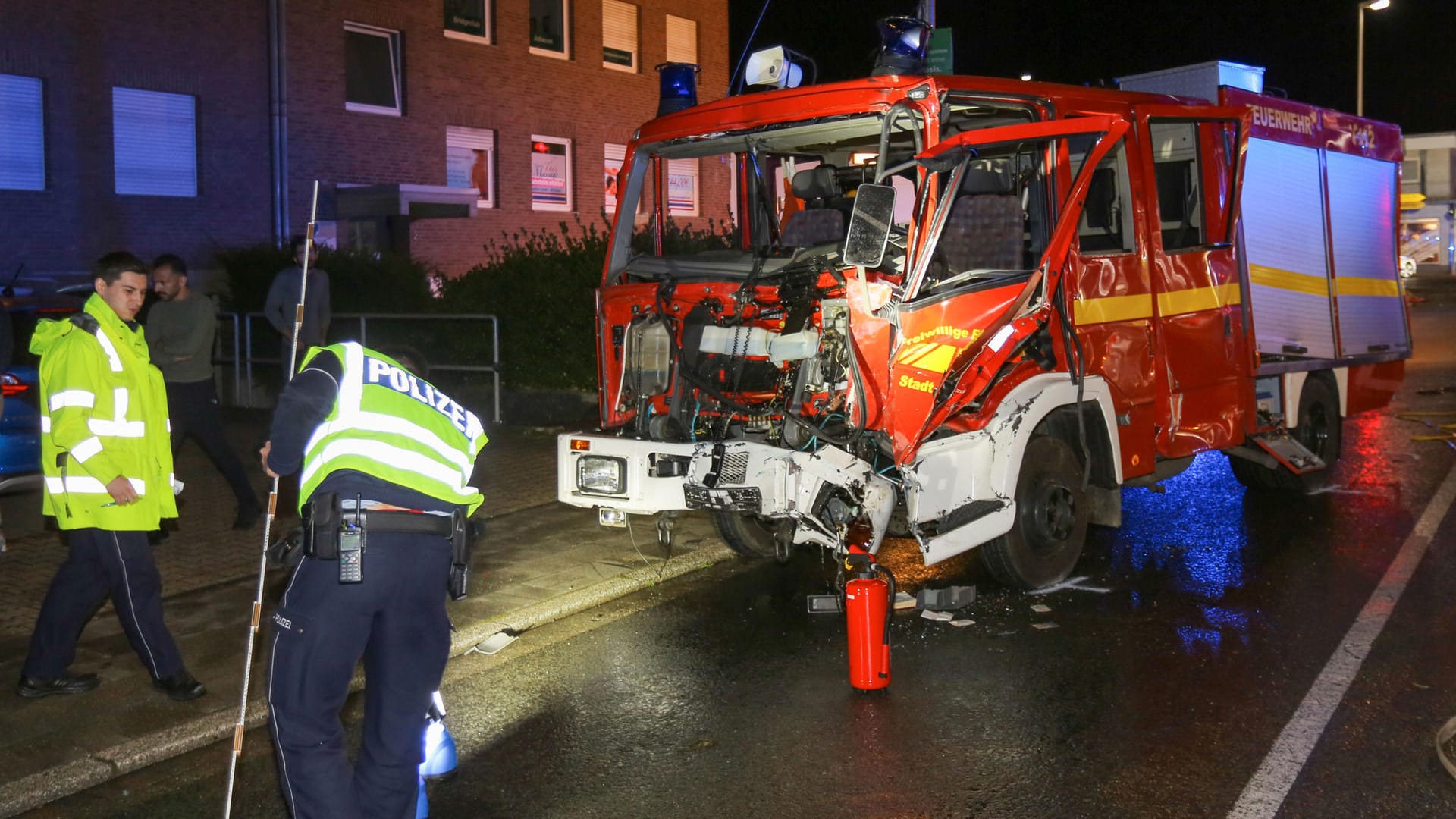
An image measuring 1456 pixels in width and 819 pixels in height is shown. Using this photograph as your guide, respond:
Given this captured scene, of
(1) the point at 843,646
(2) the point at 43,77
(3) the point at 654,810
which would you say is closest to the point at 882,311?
(1) the point at 843,646

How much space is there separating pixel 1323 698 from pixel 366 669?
12.3 ft

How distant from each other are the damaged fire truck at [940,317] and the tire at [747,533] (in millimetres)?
16

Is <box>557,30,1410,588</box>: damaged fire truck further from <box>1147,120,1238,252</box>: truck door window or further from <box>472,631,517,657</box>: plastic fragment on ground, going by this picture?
<box>472,631,517,657</box>: plastic fragment on ground

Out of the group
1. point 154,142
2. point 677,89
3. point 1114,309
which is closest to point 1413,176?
point 154,142

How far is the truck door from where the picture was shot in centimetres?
773

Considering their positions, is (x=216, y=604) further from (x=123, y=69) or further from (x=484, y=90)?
(x=484, y=90)

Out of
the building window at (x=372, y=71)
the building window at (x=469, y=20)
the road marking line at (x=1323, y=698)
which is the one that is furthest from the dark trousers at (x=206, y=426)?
the building window at (x=469, y=20)

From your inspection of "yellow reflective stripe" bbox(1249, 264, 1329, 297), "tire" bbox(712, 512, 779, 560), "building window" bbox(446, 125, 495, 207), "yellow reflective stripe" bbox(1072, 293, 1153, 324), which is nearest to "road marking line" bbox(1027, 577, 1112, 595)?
"yellow reflective stripe" bbox(1072, 293, 1153, 324)

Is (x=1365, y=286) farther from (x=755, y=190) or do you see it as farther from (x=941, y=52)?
(x=755, y=190)

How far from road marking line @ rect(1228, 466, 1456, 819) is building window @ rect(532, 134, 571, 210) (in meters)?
20.3

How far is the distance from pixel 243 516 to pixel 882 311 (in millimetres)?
4648

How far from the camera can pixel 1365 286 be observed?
1017 cm

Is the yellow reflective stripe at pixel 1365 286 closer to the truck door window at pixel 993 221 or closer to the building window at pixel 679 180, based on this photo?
the truck door window at pixel 993 221

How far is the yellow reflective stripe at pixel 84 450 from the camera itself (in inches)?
201
